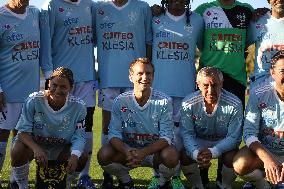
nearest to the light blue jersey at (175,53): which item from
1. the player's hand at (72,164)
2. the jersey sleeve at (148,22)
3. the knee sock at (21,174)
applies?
the jersey sleeve at (148,22)

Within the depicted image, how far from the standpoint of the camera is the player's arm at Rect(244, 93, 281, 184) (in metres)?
4.50

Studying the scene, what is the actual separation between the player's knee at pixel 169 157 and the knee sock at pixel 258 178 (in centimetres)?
72

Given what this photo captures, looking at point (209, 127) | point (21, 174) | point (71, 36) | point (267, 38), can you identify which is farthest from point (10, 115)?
Answer: point (267, 38)

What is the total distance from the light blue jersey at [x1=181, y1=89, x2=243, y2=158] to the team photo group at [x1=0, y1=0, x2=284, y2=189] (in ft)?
0.04

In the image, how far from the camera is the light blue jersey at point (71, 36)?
5.84 metres

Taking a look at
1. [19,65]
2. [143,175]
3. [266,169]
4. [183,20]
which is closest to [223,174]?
[266,169]

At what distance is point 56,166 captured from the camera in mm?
4812

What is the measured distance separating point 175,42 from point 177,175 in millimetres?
1575

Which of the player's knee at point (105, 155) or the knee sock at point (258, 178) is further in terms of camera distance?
the player's knee at point (105, 155)

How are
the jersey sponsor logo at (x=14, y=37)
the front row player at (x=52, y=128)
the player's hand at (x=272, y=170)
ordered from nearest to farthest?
1. the player's hand at (x=272, y=170)
2. the front row player at (x=52, y=128)
3. the jersey sponsor logo at (x=14, y=37)

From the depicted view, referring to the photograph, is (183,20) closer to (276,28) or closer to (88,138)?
(276,28)

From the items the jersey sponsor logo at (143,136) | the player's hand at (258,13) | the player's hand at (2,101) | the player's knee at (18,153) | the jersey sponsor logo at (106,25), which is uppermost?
the player's hand at (258,13)

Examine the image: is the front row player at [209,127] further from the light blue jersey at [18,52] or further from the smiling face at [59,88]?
the light blue jersey at [18,52]

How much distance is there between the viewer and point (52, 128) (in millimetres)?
5145
